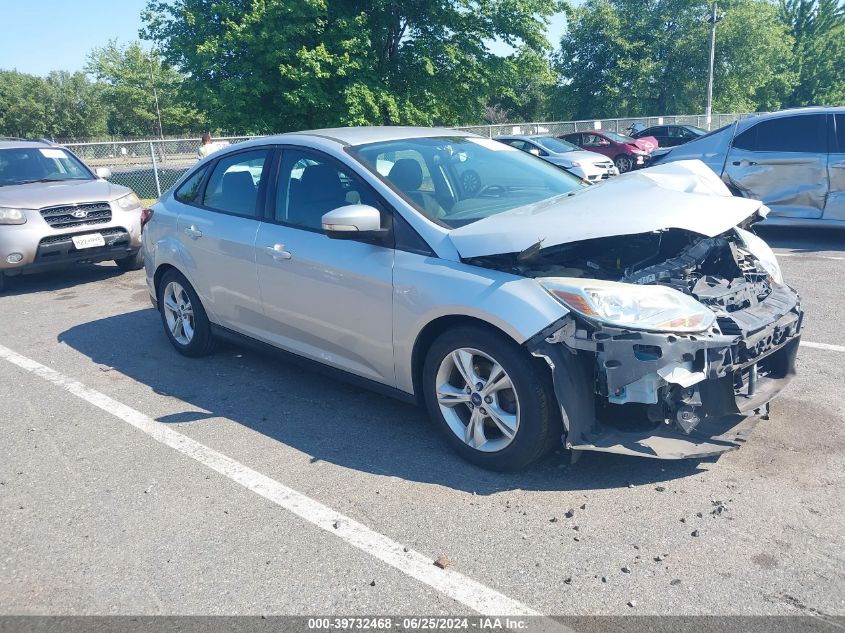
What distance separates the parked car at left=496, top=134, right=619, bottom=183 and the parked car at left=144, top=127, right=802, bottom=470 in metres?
13.1

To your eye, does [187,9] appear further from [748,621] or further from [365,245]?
[748,621]

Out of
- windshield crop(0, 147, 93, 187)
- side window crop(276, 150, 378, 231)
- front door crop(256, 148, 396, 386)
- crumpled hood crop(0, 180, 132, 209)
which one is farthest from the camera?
windshield crop(0, 147, 93, 187)

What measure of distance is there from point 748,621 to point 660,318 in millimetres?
1295

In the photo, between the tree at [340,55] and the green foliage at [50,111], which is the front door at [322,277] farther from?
the green foliage at [50,111]

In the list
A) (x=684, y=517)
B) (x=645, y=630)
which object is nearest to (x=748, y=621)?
(x=645, y=630)

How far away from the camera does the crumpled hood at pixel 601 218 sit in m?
3.55

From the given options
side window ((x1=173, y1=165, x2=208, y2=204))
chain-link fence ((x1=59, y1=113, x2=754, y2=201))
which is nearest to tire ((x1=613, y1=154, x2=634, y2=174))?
chain-link fence ((x1=59, y1=113, x2=754, y2=201))

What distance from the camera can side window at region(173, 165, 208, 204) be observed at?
5809 millimetres

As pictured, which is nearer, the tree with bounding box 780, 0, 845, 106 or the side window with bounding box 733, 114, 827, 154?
the side window with bounding box 733, 114, 827, 154

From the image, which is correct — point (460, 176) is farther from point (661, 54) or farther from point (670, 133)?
point (661, 54)

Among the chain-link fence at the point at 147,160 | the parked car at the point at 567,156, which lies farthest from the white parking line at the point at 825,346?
the chain-link fence at the point at 147,160

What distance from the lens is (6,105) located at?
65.1 m

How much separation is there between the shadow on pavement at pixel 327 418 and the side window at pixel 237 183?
49.0 inches

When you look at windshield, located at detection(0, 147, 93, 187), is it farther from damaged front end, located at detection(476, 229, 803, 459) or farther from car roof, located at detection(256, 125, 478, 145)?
damaged front end, located at detection(476, 229, 803, 459)
